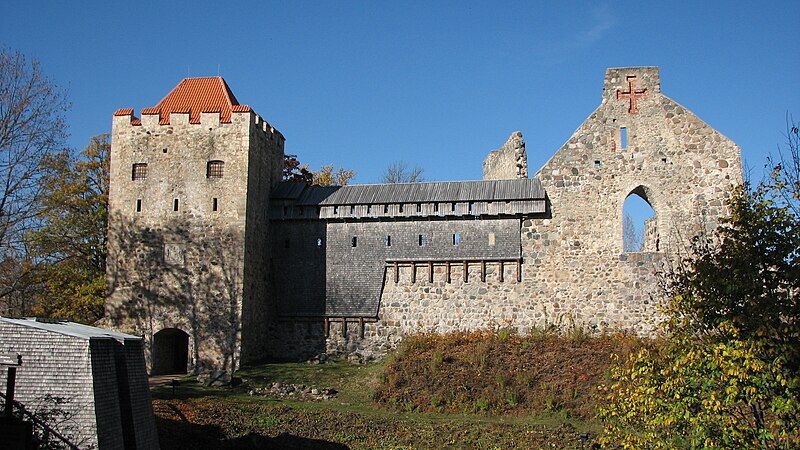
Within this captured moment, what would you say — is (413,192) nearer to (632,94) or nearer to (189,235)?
(189,235)

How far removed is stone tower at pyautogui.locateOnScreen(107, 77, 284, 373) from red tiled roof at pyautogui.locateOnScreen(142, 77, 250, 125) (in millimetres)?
74

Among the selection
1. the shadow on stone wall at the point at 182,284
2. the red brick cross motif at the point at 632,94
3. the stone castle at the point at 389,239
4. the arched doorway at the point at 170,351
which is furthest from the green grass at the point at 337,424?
the red brick cross motif at the point at 632,94

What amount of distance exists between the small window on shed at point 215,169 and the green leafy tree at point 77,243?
217 inches

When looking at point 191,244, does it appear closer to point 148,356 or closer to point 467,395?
point 148,356

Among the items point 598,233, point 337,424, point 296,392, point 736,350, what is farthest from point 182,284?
point 736,350

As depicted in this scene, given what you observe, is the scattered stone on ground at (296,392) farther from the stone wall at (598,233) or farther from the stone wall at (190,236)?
the stone wall at (598,233)

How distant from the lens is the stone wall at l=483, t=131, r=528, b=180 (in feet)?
85.1

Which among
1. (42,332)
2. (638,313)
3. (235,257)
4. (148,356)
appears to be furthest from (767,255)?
(148,356)

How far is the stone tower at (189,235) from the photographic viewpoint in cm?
2319

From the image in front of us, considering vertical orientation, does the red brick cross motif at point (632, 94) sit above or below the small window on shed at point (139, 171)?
above

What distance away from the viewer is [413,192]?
2508 cm

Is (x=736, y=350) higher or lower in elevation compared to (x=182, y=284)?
lower

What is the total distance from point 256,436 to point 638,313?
12.6 meters

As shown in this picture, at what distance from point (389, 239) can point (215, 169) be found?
20.6ft
